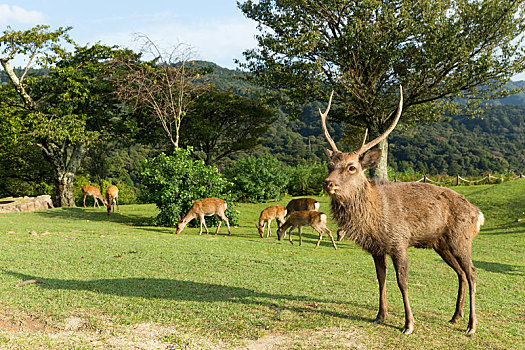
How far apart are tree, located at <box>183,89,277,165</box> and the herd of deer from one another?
24.7 m

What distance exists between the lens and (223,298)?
6.01m

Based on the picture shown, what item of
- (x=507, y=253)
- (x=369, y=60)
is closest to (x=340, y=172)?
(x=507, y=253)

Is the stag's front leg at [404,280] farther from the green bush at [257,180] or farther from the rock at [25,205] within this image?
the green bush at [257,180]

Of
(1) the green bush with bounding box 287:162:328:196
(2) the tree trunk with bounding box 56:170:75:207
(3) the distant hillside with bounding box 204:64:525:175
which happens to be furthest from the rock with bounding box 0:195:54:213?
(3) the distant hillside with bounding box 204:64:525:175

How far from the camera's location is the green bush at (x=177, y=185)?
15.7 meters

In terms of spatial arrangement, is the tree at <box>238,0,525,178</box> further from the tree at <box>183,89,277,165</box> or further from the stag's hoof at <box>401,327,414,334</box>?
the stag's hoof at <box>401,327,414,334</box>

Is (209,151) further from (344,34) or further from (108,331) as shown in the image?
(108,331)

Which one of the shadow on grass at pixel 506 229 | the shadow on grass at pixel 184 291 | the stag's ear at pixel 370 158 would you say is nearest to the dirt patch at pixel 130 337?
the shadow on grass at pixel 184 291

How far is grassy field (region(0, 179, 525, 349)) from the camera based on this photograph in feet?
15.1

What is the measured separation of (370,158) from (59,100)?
23.8 m

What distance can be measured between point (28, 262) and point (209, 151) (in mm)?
24796

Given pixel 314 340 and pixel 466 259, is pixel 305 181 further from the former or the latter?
pixel 314 340

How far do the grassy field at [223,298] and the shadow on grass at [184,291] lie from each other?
0.6 inches

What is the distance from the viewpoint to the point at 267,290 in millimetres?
6543
